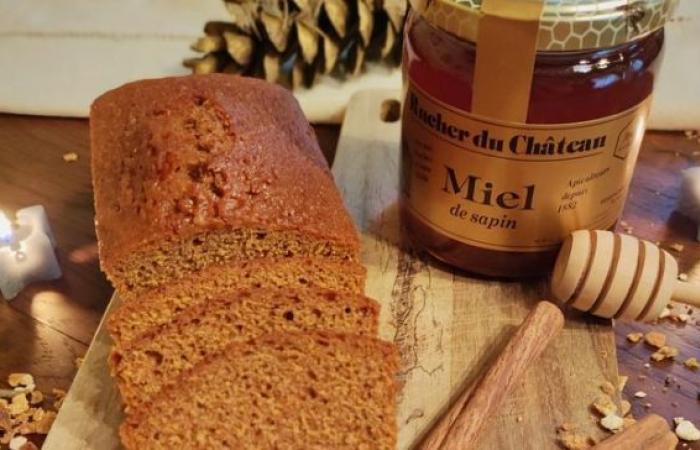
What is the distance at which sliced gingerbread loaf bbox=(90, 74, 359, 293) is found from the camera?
122 centimetres

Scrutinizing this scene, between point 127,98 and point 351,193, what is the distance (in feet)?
1.51

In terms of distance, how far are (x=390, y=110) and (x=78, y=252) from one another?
2.36ft

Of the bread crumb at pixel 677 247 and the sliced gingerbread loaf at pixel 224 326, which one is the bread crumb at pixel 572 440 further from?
the bread crumb at pixel 677 247

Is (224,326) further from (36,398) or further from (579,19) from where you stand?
(579,19)

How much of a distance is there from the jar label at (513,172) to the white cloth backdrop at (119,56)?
0.55 metres

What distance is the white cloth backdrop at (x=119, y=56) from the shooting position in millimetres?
1896

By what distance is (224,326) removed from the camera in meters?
1.21

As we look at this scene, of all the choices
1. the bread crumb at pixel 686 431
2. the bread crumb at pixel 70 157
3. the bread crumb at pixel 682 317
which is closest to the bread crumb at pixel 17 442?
the bread crumb at pixel 70 157

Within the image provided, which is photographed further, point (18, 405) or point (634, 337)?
point (634, 337)

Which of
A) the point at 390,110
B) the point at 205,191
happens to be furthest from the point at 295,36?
the point at 205,191

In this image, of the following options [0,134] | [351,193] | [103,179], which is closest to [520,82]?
[351,193]

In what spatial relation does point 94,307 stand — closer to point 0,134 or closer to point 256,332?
point 256,332

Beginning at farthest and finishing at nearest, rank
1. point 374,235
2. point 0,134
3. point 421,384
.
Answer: point 0,134 → point 374,235 → point 421,384

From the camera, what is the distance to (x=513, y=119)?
1.23 m
